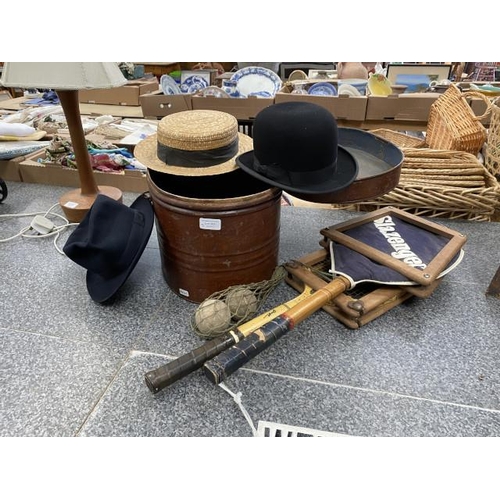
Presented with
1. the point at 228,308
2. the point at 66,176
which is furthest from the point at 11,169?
the point at 228,308

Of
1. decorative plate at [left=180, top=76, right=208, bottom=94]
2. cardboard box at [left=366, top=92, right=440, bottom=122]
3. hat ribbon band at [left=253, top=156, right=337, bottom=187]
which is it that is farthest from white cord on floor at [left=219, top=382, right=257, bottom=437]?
decorative plate at [left=180, top=76, right=208, bottom=94]

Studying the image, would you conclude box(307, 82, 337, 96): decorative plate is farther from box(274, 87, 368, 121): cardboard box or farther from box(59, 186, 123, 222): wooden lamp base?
box(59, 186, 123, 222): wooden lamp base

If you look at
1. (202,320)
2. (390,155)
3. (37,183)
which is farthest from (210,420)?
(37,183)

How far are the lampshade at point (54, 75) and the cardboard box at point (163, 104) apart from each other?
3.53 ft

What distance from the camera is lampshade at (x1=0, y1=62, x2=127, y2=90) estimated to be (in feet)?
3.29

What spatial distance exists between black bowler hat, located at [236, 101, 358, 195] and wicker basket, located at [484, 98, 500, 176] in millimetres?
854

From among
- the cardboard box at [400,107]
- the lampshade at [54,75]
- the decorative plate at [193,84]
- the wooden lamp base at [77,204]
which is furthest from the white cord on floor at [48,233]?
the cardboard box at [400,107]

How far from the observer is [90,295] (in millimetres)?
1019

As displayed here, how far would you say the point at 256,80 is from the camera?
2199 mm

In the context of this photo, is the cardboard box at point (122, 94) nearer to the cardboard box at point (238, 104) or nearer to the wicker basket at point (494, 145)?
the cardboard box at point (238, 104)

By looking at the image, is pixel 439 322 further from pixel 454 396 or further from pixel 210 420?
pixel 210 420

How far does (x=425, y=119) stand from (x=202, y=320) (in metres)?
1.74

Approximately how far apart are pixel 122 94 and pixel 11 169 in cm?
136

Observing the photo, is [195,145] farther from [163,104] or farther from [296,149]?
[163,104]
